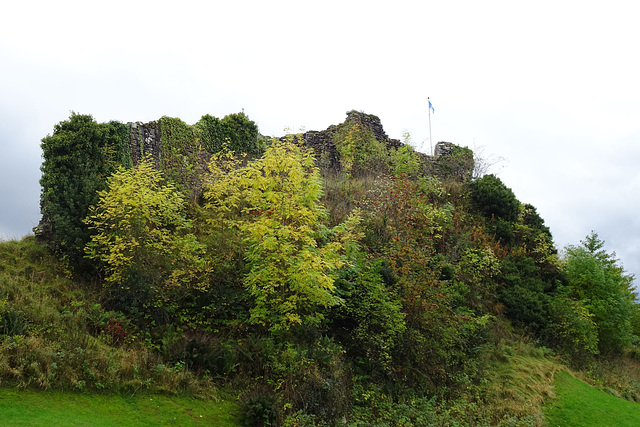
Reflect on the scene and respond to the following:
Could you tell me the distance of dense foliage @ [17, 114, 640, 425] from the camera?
872cm

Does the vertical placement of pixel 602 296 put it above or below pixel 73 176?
below

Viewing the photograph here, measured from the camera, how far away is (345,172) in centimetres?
2289

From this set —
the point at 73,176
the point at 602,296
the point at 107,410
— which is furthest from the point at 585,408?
the point at 73,176

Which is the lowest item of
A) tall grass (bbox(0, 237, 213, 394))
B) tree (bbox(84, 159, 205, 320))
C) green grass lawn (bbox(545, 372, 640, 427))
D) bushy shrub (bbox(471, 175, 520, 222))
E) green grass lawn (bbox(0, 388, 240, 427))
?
green grass lawn (bbox(545, 372, 640, 427))

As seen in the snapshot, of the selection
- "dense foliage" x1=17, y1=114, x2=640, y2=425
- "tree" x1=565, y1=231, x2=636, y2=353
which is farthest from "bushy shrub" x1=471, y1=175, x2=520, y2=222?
"dense foliage" x1=17, y1=114, x2=640, y2=425

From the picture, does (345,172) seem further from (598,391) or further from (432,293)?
(598,391)

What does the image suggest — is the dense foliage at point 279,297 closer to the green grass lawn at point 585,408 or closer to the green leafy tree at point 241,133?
the green grass lawn at point 585,408

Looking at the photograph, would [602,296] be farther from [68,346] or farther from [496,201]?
[68,346]

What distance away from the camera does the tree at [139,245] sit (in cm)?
1013

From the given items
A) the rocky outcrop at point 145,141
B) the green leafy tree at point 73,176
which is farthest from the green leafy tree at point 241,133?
the green leafy tree at point 73,176

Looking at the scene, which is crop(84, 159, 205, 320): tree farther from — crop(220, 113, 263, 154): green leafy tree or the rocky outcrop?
crop(220, 113, 263, 154): green leafy tree

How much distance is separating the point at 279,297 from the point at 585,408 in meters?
9.72

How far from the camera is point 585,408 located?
38.4 feet

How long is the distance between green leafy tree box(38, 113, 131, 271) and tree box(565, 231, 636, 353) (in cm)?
2010
